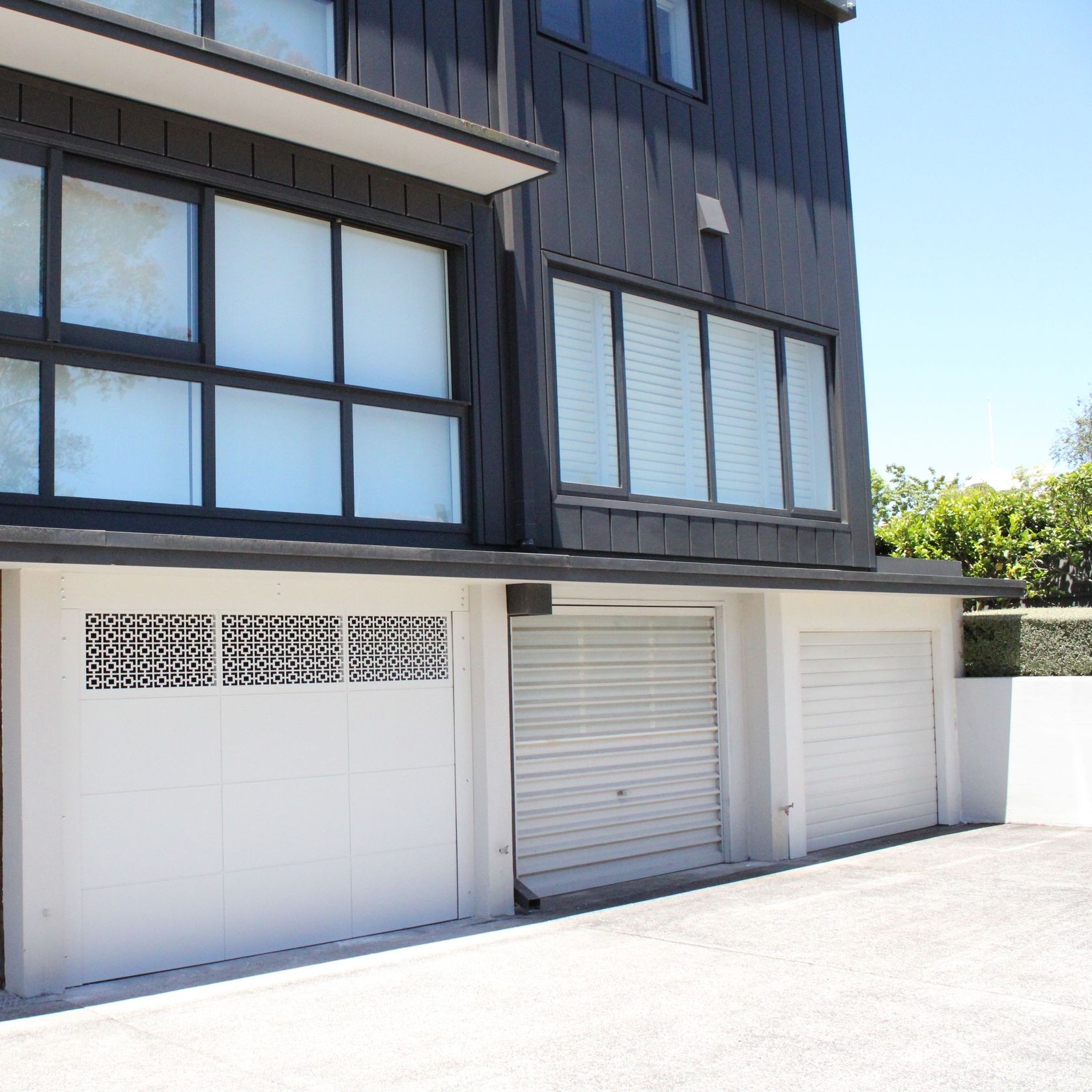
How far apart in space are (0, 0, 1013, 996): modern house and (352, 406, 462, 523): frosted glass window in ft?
0.13

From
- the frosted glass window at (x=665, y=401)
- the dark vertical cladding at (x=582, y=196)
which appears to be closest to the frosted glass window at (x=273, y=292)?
the dark vertical cladding at (x=582, y=196)

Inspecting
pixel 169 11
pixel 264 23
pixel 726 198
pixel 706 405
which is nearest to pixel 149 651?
pixel 169 11

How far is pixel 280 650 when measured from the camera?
829 cm

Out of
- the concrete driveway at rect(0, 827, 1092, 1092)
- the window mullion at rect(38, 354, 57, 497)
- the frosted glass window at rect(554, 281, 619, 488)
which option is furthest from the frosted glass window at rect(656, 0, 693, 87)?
the concrete driveway at rect(0, 827, 1092, 1092)

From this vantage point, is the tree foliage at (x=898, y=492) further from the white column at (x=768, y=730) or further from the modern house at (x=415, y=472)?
the white column at (x=768, y=730)

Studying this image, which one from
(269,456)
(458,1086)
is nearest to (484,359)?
(269,456)

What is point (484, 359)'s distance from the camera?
31.6 ft

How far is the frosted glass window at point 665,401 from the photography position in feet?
36.1

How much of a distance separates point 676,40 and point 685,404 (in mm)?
3719

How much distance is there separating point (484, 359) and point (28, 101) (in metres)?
3.67

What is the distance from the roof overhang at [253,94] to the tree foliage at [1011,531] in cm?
1383

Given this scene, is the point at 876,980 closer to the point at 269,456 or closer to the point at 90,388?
the point at 269,456

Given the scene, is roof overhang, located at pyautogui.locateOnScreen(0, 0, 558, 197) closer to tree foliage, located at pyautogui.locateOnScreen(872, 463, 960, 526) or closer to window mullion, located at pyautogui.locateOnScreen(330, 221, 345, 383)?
window mullion, located at pyautogui.locateOnScreen(330, 221, 345, 383)

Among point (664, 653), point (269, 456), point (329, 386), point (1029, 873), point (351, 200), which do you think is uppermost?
point (351, 200)
